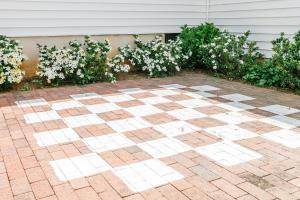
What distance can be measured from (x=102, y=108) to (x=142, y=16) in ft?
12.5

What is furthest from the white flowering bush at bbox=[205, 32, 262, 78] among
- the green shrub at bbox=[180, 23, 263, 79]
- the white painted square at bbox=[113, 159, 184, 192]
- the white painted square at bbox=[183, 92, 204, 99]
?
the white painted square at bbox=[113, 159, 184, 192]

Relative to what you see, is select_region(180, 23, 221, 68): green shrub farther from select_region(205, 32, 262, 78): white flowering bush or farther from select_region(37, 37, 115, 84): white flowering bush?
select_region(37, 37, 115, 84): white flowering bush

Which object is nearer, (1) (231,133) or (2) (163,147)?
(2) (163,147)

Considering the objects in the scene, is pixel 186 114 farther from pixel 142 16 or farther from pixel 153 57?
pixel 142 16

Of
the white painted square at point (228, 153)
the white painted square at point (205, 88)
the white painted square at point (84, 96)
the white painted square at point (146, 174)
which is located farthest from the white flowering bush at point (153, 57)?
the white painted square at point (146, 174)

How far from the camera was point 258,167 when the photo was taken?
3557 millimetres

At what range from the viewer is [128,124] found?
15.8ft

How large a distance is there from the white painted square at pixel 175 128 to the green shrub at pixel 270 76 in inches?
118

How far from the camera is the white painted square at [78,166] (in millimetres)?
3371

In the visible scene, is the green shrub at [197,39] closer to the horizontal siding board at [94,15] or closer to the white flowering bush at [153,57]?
the white flowering bush at [153,57]

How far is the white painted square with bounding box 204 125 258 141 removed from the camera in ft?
14.3

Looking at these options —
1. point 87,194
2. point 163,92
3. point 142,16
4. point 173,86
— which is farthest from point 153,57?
point 87,194

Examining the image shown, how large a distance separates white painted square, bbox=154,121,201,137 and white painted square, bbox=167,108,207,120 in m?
0.30

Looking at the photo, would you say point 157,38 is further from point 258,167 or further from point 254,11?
point 258,167
